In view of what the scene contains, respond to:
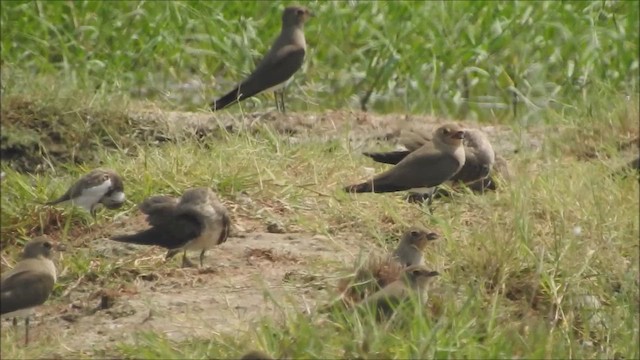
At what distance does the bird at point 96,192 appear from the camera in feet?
28.9

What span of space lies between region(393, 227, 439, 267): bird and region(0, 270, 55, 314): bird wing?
1.60m

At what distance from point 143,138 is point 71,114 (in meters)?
0.47

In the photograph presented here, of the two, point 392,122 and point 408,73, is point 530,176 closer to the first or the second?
point 392,122

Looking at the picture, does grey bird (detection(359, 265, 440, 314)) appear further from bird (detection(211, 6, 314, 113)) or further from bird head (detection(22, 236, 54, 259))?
bird (detection(211, 6, 314, 113))

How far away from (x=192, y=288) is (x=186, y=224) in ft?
1.05

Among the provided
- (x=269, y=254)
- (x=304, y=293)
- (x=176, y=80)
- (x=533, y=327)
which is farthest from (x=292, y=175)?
(x=176, y=80)

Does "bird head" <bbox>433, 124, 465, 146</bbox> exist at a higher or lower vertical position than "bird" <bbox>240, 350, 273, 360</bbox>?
lower

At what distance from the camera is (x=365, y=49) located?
12.9 meters

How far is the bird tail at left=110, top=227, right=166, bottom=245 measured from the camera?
26.9ft

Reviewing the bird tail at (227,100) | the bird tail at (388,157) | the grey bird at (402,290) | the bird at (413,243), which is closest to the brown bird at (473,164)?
the bird tail at (388,157)

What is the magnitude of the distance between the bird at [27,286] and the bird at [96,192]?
90cm

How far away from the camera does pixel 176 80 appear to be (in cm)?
1268

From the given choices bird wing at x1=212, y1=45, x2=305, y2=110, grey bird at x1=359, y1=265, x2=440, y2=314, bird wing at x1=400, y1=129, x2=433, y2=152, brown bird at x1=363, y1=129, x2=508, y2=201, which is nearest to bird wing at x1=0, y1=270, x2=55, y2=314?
grey bird at x1=359, y1=265, x2=440, y2=314

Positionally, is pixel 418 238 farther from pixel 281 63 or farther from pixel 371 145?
pixel 281 63
